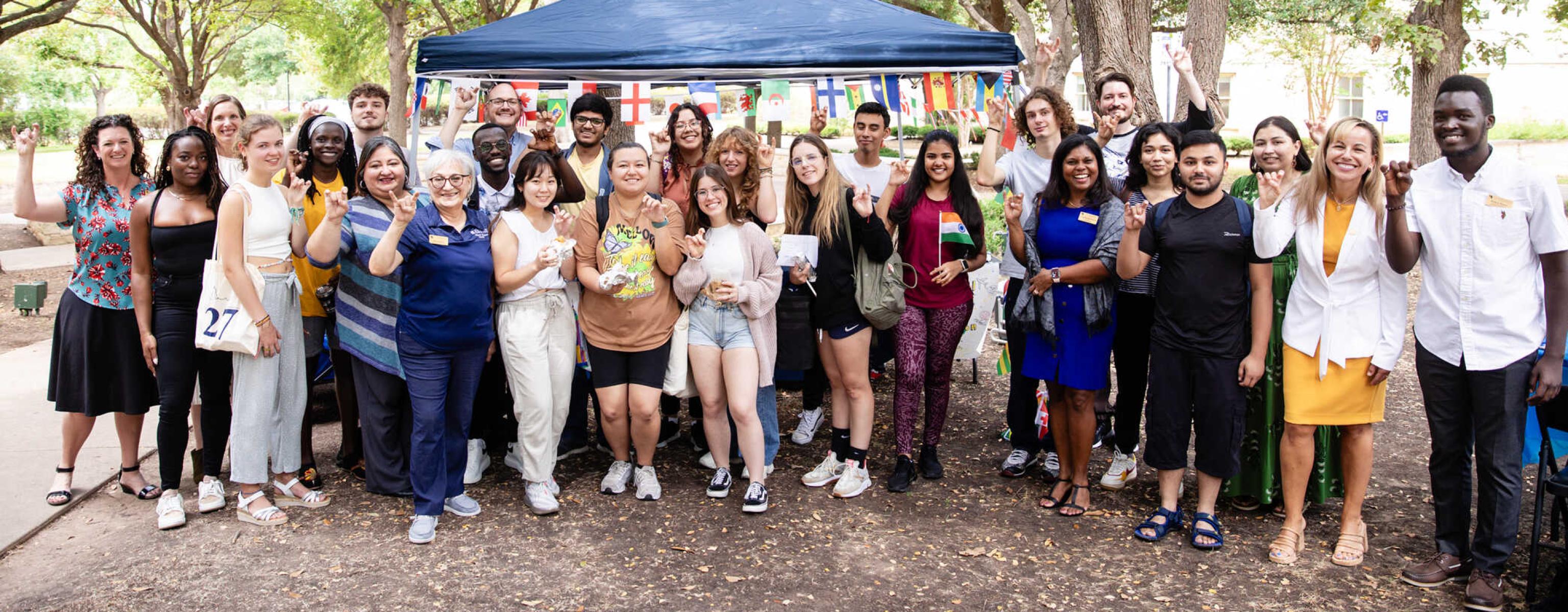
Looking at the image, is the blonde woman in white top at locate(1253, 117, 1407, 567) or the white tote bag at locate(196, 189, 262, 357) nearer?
the blonde woman in white top at locate(1253, 117, 1407, 567)

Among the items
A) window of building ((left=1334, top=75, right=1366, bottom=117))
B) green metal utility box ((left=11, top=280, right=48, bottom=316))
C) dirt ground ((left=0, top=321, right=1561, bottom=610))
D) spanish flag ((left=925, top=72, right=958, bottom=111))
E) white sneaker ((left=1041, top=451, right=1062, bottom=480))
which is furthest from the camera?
window of building ((left=1334, top=75, right=1366, bottom=117))

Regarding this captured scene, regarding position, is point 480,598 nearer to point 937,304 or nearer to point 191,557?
point 191,557

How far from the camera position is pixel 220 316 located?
405 cm

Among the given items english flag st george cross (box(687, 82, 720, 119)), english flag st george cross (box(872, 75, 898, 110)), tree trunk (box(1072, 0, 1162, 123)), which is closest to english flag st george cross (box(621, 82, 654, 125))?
english flag st george cross (box(687, 82, 720, 119))

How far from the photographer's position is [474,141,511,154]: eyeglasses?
4.82 m

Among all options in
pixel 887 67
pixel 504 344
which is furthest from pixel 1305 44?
pixel 504 344

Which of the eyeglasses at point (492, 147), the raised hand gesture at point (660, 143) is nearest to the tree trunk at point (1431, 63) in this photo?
the raised hand gesture at point (660, 143)

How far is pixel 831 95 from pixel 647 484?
2345 millimetres

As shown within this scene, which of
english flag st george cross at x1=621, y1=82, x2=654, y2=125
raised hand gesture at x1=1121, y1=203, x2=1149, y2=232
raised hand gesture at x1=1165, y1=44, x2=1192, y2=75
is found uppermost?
raised hand gesture at x1=1165, y1=44, x2=1192, y2=75

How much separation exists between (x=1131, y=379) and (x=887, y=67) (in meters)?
1.94

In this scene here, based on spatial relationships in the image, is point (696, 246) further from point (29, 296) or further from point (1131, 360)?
point (29, 296)

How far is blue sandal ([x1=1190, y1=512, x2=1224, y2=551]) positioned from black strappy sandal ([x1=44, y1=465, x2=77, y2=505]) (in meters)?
4.63

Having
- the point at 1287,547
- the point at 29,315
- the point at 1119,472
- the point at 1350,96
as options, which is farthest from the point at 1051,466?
the point at 1350,96

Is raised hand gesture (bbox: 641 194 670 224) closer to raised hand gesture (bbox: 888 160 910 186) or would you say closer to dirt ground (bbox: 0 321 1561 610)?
raised hand gesture (bbox: 888 160 910 186)
